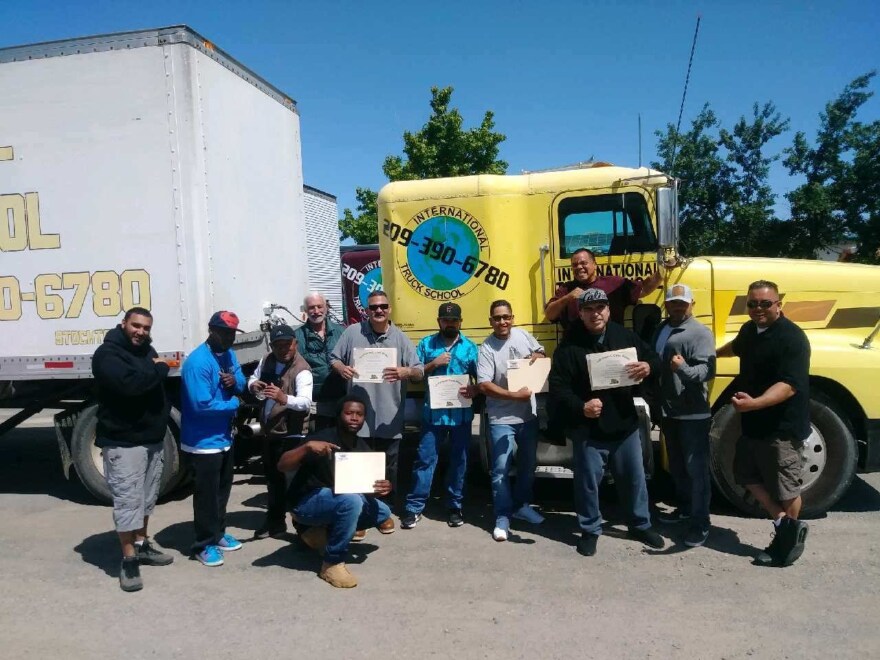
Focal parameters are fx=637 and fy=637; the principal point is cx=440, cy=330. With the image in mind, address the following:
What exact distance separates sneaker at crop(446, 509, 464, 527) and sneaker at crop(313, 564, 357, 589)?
113 cm

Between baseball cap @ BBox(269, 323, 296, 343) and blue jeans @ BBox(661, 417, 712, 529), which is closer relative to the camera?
blue jeans @ BBox(661, 417, 712, 529)

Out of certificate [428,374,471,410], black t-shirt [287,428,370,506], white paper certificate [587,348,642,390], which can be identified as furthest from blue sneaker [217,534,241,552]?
white paper certificate [587,348,642,390]

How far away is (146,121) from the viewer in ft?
17.4

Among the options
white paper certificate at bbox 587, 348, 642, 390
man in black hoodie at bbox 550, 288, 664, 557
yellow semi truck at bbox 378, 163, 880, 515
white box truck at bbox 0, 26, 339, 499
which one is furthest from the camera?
white box truck at bbox 0, 26, 339, 499

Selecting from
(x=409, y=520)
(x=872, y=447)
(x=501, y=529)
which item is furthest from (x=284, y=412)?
(x=872, y=447)

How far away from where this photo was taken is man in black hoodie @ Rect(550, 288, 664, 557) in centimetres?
443

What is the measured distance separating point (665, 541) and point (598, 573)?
79 cm

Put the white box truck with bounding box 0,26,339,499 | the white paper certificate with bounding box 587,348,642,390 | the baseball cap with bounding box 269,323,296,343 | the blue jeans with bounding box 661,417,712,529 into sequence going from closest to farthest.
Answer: the white paper certificate with bounding box 587,348,642,390 → the blue jeans with bounding box 661,417,712,529 → the baseball cap with bounding box 269,323,296,343 → the white box truck with bounding box 0,26,339,499

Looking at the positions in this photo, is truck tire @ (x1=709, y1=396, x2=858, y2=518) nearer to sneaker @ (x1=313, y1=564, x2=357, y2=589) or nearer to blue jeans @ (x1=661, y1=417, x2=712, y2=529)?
blue jeans @ (x1=661, y1=417, x2=712, y2=529)

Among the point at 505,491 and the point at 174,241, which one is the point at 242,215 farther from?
the point at 505,491

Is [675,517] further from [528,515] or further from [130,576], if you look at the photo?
[130,576]

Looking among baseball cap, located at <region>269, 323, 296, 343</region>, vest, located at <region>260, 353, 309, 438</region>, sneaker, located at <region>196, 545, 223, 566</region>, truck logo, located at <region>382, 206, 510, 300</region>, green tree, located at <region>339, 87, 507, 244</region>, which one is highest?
green tree, located at <region>339, 87, 507, 244</region>

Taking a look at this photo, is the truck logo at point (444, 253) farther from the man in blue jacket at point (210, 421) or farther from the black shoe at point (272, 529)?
the black shoe at point (272, 529)

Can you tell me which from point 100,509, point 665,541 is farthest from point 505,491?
point 100,509
